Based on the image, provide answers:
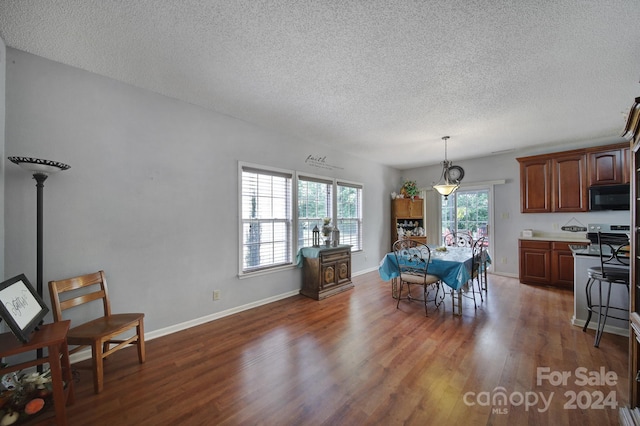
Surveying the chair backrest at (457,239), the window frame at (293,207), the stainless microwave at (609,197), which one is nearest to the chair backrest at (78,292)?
Answer: the window frame at (293,207)

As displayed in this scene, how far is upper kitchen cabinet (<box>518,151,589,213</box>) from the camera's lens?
4.31 metres

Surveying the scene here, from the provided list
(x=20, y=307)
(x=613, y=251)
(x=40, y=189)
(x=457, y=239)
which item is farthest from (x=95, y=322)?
(x=457, y=239)

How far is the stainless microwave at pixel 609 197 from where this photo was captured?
3.88m

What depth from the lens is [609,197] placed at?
4.01m

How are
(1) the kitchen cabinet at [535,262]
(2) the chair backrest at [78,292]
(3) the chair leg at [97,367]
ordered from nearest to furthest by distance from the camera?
1. (3) the chair leg at [97,367]
2. (2) the chair backrest at [78,292]
3. (1) the kitchen cabinet at [535,262]

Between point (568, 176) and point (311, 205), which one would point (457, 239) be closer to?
point (568, 176)

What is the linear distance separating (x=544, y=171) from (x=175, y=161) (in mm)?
6262

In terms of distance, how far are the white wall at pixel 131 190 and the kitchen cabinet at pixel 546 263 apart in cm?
489

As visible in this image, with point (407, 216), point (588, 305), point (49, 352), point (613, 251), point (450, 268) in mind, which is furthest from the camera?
point (407, 216)

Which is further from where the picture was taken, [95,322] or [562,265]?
[562,265]

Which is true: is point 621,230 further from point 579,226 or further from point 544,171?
point 544,171

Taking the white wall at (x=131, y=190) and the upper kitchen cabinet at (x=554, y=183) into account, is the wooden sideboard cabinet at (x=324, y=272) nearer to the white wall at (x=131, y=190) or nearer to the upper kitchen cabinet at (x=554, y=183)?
the white wall at (x=131, y=190)

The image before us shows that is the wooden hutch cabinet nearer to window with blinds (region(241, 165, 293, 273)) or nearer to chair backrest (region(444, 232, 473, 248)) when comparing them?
chair backrest (region(444, 232, 473, 248))

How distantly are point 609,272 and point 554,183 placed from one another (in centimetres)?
279
